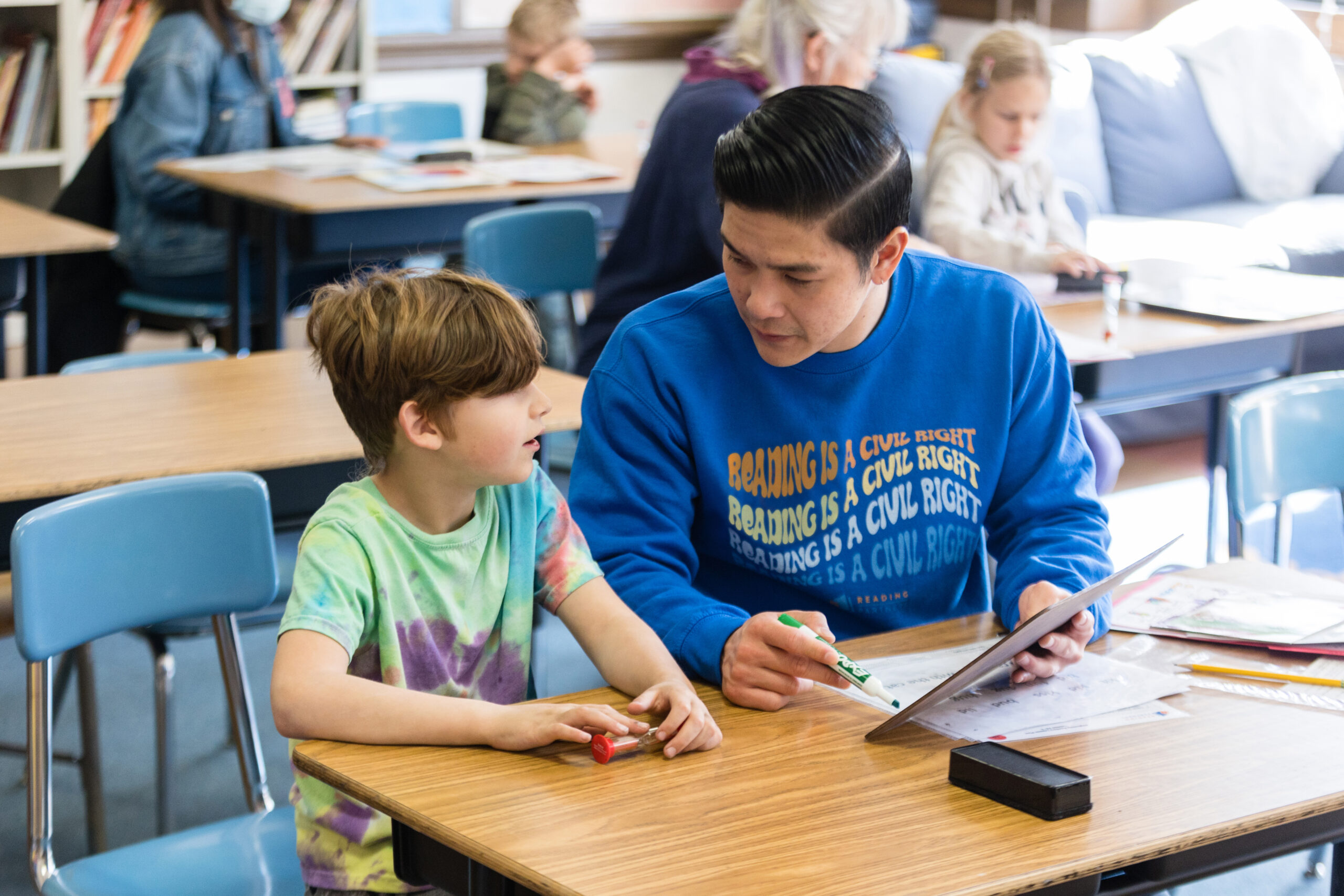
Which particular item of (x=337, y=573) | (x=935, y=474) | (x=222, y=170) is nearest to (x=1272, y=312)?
(x=935, y=474)

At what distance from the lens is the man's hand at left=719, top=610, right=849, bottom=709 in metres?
1.21

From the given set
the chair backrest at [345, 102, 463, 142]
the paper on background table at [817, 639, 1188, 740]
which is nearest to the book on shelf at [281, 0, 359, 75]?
the chair backrest at [345, 102, 463, 142]

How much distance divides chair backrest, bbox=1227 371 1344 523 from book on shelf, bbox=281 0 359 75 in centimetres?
416

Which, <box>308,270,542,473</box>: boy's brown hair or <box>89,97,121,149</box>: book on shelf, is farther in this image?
<box>89,97,121,149</box>: book on shelf

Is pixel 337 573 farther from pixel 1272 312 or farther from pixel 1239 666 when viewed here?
pixel 1272 312

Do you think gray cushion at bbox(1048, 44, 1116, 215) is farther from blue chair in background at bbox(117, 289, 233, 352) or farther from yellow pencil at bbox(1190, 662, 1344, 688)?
yellow pencil at bbox(1190, 662, 1344, 688)

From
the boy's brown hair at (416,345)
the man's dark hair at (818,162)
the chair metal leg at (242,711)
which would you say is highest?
the man's dark hair at (818,162)

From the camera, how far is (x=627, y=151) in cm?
449

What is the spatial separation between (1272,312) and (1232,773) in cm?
190

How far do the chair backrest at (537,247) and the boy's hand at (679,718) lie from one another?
6.64ft

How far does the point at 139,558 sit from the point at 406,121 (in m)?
3.22

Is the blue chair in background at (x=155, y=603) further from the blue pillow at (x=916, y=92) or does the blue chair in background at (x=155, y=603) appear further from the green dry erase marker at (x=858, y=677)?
the blue pillow at (x=916, y=92)

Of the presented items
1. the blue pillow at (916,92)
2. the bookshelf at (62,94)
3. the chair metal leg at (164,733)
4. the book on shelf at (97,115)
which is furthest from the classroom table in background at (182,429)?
the book on shelf at (97,115)

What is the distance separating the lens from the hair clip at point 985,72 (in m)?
3.06
